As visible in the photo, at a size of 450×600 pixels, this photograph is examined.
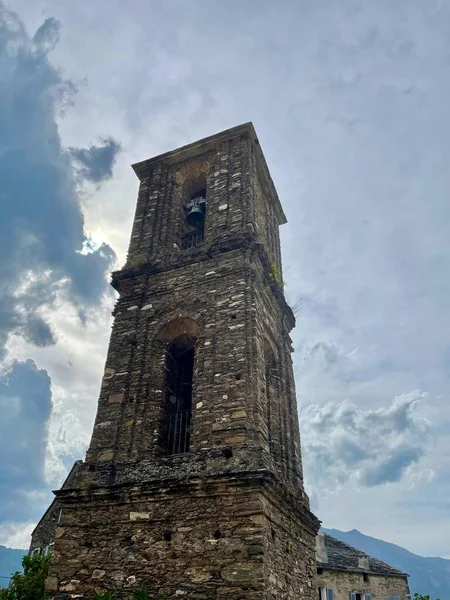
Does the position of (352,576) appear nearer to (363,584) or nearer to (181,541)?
(363,584)

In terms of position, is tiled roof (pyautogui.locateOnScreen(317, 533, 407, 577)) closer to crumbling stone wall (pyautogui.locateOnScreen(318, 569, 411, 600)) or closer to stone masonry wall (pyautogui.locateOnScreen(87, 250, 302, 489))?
crumbling stone wall (pyautogui.locateOnScreen(318, 569, 411, 600))

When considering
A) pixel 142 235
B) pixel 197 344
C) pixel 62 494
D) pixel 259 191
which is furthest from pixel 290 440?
pixel 259 191

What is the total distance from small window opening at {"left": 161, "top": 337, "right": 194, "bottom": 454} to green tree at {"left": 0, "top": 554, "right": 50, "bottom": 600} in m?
4.90

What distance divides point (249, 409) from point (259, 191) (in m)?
8.83

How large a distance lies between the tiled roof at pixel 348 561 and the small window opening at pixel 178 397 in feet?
37.7

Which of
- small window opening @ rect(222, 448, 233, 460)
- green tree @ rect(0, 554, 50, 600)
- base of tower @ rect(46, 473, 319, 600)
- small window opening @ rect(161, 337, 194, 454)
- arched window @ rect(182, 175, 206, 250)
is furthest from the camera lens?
arched window @ rect(182, 175, 206, 250)

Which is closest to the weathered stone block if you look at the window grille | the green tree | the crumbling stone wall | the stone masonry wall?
the stone masonry wall

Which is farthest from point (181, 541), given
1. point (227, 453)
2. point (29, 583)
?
point (29, 583)

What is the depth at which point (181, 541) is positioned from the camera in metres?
8.04

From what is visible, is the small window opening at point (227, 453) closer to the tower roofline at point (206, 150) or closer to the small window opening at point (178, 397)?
the small window opening at point (178, 397)

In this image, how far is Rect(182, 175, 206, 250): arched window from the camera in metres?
14.6

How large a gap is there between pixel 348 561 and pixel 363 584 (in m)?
0.95

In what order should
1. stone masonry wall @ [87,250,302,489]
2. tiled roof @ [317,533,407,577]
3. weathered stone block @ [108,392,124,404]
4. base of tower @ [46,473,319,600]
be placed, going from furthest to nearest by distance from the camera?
tiled roof @ [317,533,407,577] < weathered stone block @ [108,392,124,404] < stone masonry wall @ [87,250,302,489] < base of tower @ [46,473,319,600]

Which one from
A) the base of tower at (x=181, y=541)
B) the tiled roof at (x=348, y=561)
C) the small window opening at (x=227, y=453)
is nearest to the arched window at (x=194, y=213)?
the small window opening at (x=227, y=453)
